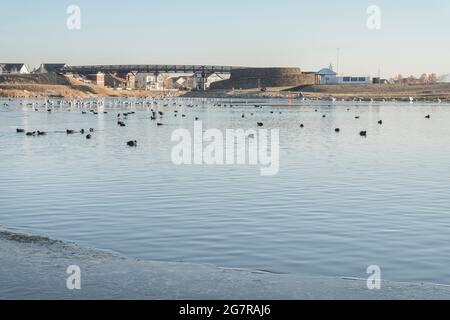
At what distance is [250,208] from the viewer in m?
24.0

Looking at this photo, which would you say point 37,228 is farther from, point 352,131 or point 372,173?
point 352,131

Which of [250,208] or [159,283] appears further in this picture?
[250,208]

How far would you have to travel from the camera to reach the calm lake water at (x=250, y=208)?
17.2 meters

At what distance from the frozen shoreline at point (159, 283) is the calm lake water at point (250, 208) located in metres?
0.94

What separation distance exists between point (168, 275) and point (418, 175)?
2196 centimetres

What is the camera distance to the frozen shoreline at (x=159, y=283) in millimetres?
13375

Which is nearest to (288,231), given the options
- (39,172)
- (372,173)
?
(372,173)

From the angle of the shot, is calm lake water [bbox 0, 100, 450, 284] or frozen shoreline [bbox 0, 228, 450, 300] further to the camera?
calm lake water [bbox 0, 100, 450, 284]

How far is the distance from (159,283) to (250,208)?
10.0m

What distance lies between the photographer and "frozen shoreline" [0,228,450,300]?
1338 centimetres

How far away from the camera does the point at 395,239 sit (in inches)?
Answer: 751

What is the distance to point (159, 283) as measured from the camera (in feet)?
46.6

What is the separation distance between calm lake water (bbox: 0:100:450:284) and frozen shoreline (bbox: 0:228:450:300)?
0.94 metres

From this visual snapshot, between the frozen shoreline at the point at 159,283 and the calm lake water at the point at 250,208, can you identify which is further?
the calm lake water at the point at 250,208
